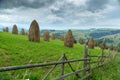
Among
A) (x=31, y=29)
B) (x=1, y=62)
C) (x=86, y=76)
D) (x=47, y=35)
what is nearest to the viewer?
(x=86, y=76)

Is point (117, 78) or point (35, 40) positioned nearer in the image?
point (117, 78)

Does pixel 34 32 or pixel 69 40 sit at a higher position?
pixel 34 32

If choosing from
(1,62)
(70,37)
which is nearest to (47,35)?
(70,37)

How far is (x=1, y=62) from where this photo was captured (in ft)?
68.5

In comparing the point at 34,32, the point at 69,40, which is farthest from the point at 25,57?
the point at 69,40

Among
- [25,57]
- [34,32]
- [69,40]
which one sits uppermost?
[34,32]

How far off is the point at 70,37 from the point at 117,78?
1405 inches

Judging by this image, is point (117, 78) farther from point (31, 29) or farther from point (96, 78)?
point (31, 29)

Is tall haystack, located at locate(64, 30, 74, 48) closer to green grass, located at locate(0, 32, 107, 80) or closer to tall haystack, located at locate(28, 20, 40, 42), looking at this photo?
tall haystack, located at locate(28, 20, 40, 42)

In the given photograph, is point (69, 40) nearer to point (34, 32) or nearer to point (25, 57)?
point (34, 32)

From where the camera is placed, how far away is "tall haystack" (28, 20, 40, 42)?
44750 millimetres

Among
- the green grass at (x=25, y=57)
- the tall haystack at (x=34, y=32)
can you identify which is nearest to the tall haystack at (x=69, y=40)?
the tall haystack at (x=34, y=32)

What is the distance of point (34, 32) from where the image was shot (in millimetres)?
44812

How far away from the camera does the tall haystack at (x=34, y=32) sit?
44.8 metres
